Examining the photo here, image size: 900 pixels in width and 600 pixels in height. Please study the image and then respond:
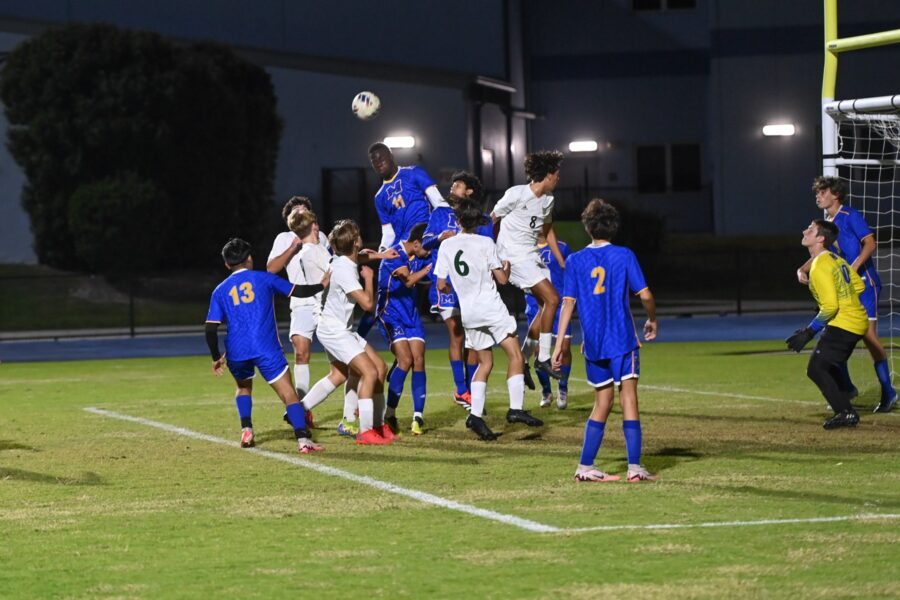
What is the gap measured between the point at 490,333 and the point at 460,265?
64 cm

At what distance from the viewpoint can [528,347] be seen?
1511cm

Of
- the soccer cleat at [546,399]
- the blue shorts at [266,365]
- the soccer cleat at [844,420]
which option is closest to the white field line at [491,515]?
the blue shorts at [266,365]

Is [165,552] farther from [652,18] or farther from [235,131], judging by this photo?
[652,18]

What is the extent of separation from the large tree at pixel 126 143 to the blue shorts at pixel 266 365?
22.3m

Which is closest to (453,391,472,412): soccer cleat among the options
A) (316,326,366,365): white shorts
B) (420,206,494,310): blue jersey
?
(420,206,494,310): blue jersey

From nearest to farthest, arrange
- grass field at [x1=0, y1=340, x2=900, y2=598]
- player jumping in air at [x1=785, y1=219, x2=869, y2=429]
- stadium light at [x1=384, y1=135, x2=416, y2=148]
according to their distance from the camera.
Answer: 1. grass field at [x1=0, y1=340, x2=900, y2=598]
2. player jumping in air at [x1=785, y1=219, x2=869, y2=429]
3. stadium light at [x1=384, y1=135, x2=416, y2=148]

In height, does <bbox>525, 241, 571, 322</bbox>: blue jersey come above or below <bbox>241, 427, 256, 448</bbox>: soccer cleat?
above

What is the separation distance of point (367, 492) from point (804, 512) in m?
2.78

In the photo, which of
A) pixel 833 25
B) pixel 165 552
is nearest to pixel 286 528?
pixel 165 552

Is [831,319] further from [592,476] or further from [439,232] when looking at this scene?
[592,476]

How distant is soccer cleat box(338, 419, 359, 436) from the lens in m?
12.9

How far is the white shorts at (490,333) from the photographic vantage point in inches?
478

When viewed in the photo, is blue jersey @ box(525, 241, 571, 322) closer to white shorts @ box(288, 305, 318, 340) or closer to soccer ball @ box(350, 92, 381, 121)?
white shorts @ box(288, 305, 318, 340)

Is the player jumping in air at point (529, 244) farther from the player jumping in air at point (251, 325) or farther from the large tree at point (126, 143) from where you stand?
the large tree at point (126, 143)
